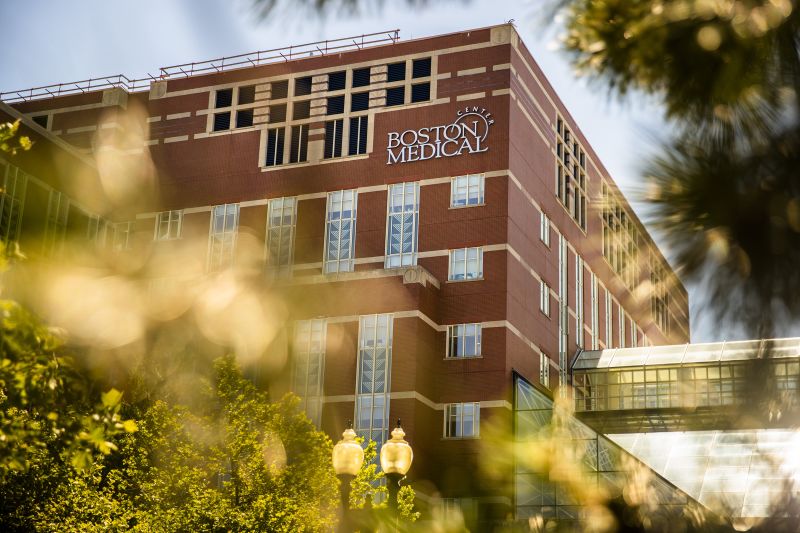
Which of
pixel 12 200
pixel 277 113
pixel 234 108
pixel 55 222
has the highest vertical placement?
pixel 234 108

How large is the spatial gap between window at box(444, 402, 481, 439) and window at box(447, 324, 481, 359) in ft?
7.83

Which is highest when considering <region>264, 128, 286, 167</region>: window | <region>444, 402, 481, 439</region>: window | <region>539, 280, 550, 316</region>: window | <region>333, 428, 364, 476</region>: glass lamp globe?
<region>264, 128, 286, 167</region>: window

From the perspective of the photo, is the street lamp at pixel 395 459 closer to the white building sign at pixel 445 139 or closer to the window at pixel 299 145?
the white building sign at pixel 445 139

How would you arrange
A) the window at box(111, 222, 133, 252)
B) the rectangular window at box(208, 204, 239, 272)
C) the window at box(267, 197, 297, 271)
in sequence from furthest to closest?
the window at box(111, 222, 133, 252) < the rectangular window at box(208, 204, 239, 272) < the window at box(267, 197, 297, 271)

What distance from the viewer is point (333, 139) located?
198 feet

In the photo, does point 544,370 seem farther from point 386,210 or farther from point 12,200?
point 12,200

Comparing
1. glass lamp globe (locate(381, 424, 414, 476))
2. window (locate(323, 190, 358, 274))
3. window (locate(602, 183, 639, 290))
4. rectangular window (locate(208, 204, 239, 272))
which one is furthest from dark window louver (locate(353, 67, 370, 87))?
window (locate(602, 183, 639, 290))

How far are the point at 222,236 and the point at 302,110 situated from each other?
7989 mm

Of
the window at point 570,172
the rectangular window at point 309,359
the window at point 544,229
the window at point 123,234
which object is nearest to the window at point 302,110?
the window at point 123,234

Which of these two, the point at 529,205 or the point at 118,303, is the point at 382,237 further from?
the point at 118,303

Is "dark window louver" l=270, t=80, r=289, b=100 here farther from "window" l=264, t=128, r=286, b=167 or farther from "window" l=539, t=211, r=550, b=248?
"window" l=539, t=211, r=550, b=248

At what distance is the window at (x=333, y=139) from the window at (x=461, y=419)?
15.5 metres

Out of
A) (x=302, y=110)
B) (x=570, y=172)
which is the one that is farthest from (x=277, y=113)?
(x=570, y=172)

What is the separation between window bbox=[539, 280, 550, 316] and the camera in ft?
193
